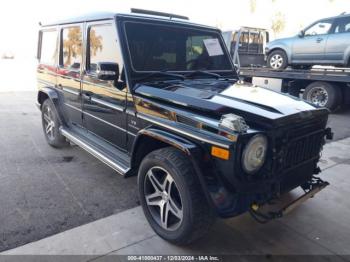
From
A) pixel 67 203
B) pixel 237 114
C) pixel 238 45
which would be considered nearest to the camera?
pixel 237 114

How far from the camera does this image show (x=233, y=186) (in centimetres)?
244

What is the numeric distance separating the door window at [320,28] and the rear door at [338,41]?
177 millimetres

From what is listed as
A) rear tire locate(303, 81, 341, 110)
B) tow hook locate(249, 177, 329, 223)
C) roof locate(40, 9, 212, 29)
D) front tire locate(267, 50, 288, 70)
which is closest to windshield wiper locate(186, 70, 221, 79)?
roof locate(40, 9, 212, 29)

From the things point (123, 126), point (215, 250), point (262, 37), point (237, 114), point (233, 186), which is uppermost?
point (262, 37)

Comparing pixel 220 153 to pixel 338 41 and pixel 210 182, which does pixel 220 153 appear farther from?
pixel 338 41

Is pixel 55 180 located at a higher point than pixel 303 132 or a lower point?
lower

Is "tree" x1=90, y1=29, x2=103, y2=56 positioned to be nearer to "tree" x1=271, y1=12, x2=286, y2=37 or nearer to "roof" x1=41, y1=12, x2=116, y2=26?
"roof" x1=41, y1=12, x2=116, y2=26

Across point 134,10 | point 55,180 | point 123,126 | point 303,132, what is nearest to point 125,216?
point 123,126

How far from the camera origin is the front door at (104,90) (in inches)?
135

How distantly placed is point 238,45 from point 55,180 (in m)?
9.95

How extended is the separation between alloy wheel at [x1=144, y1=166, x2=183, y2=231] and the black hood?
0.67 m

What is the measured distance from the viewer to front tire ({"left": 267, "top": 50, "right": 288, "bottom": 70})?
416 inches

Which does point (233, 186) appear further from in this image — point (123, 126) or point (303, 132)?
point (123, 126)

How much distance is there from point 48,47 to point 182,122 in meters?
3.70
